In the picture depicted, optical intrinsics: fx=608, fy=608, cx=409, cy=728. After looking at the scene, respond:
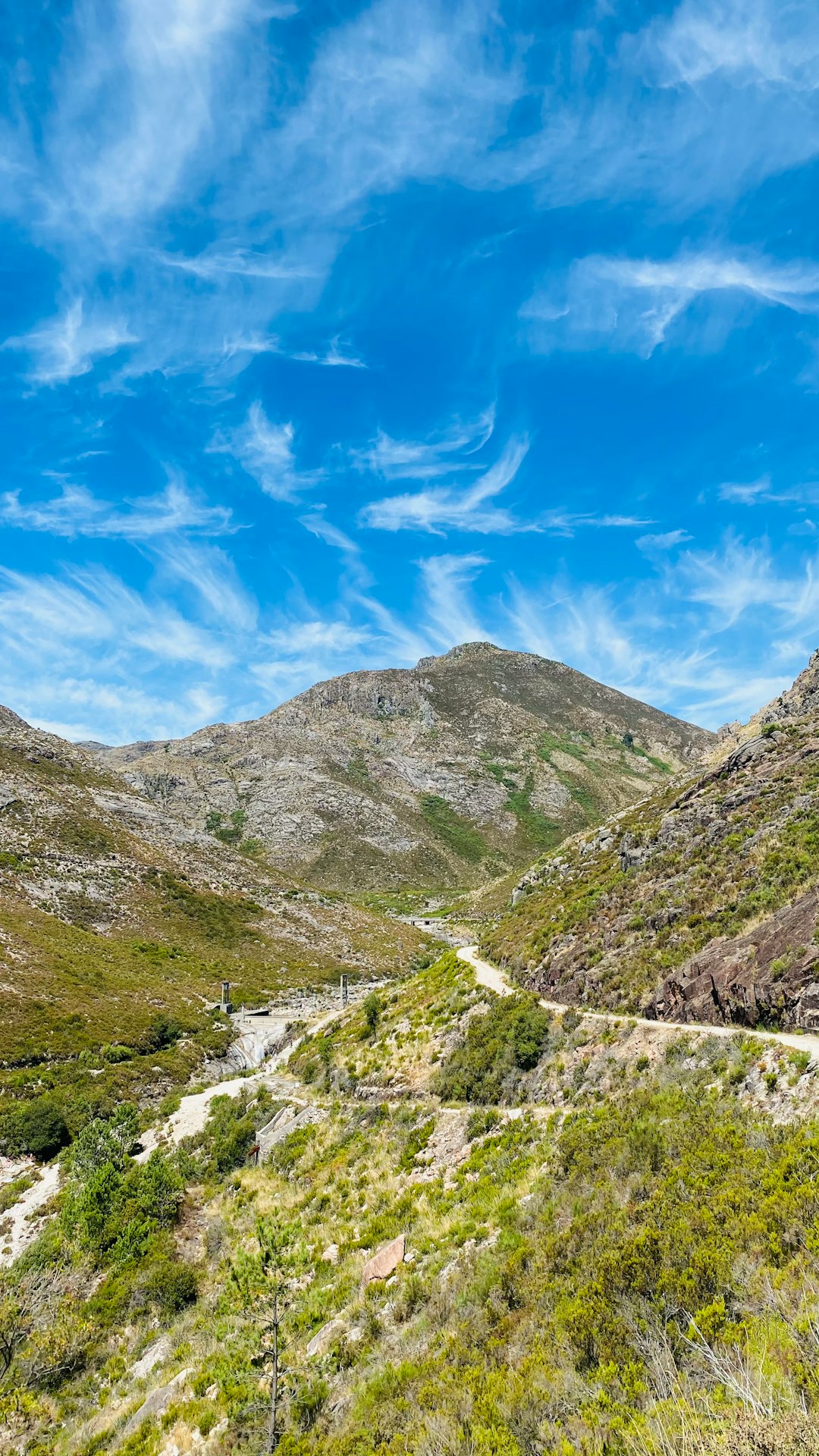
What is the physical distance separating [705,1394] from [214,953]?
7656 centimetres

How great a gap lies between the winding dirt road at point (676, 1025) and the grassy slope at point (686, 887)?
827mm

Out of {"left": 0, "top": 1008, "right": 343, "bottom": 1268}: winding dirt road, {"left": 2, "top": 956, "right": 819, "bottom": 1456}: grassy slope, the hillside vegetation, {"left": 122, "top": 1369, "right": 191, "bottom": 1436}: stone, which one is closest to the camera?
{"left": 2, "top": 956, "right": 819, "bottom": 1456}: grassy slope

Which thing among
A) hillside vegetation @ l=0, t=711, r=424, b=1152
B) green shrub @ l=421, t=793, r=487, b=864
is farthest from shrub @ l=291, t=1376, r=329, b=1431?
green shrub @ l=421, t=793, r=487, b=864

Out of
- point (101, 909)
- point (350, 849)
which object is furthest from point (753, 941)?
point (350, 849)

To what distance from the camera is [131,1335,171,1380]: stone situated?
17109 millimetres

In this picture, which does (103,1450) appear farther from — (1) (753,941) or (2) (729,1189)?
(1) (753,941)

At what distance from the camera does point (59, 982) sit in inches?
2085

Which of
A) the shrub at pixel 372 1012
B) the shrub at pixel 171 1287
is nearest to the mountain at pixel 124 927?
the shrub at pixel 372 1012

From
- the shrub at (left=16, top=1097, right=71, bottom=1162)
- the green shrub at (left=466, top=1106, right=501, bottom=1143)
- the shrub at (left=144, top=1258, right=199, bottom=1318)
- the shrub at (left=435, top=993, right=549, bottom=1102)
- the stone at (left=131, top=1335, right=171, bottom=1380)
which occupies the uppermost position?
the shrub at (left=435, top=993, right=549, bottom=1102)

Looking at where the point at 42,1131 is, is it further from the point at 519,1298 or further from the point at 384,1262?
the point at 519,1298

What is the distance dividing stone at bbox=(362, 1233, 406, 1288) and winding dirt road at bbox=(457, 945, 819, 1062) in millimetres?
10130

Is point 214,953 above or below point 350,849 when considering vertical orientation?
below

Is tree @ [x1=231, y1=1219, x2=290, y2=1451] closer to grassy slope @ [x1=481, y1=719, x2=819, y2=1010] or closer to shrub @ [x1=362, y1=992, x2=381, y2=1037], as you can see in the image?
grassy slope @ [x1=481, y1=719, x2=819, y2=1010]

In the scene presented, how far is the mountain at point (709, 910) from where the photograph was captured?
19.1m
